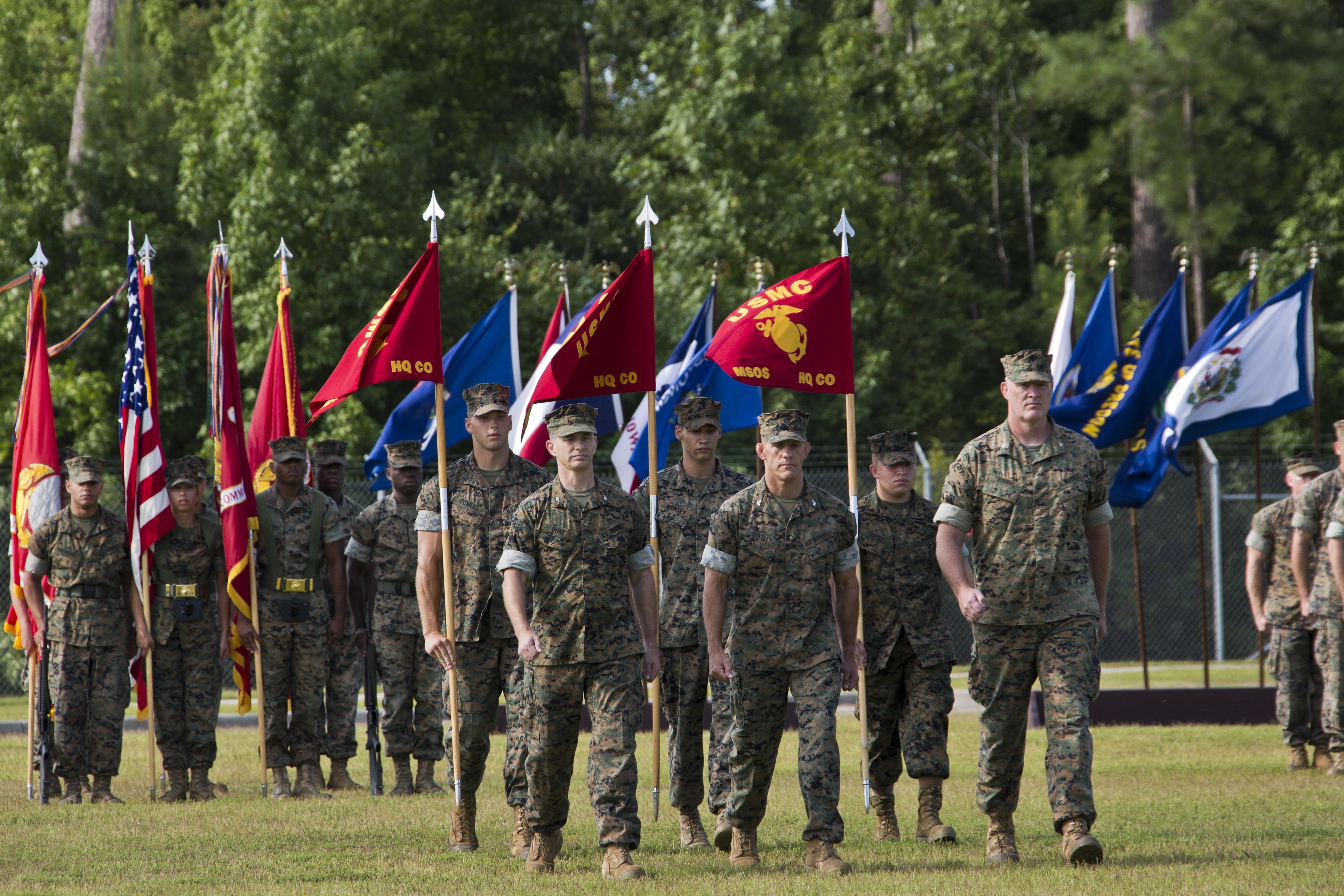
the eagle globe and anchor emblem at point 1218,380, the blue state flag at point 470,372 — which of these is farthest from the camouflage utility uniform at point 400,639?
the eagle globe and anchor emblem at point 1218,380

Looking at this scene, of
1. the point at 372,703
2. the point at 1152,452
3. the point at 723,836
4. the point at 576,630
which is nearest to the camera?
the point at 576,630

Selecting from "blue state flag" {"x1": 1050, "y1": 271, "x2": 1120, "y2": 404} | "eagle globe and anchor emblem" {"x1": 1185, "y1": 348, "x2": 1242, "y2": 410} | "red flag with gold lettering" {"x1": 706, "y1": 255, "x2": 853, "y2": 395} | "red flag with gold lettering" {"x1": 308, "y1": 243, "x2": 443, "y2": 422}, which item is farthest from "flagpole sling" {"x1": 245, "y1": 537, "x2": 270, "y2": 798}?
"eagle globe and anchor emblem" {"x1": 1185, "y1": 348, "x2": 1242, "y2": 410}

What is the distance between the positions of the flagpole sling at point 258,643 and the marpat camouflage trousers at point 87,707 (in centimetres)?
88

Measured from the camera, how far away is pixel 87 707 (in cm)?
1046

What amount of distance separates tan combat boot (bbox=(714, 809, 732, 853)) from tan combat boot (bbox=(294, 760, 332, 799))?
370 centimetres

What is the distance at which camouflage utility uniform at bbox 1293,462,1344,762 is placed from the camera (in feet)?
35.6

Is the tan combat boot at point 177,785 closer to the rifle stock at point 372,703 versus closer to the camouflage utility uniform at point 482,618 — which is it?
the rifle stock at point 372,703

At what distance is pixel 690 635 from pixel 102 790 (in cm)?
462

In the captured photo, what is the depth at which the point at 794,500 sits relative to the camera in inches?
296

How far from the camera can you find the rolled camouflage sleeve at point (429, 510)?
26.1 ft

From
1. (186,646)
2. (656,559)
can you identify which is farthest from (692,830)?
(186,646)

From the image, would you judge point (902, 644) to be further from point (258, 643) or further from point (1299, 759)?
point (258, 643)

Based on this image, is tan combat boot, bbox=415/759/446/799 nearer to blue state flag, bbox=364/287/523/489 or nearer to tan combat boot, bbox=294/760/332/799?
tan combat boot, bbox=294/760/332/799

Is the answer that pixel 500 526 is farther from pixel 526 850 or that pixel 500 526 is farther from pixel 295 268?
pixel 295 268
